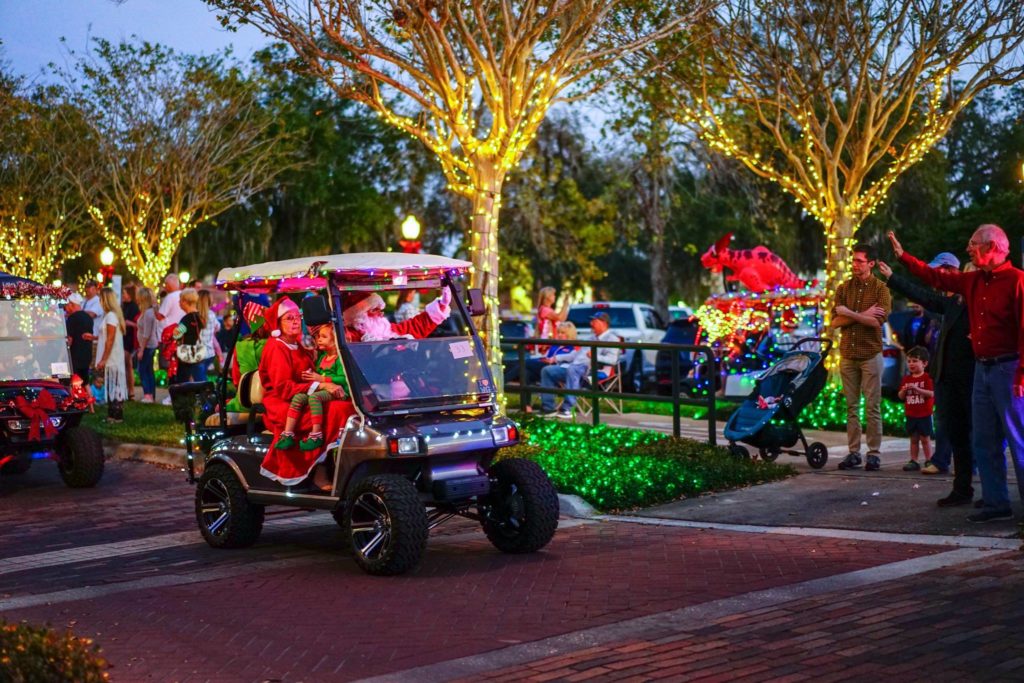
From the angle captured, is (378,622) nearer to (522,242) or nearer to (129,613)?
A: (129,613)

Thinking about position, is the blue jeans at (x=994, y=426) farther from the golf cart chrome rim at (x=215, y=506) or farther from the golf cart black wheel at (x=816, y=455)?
the golf cart chrome rim at (x=215, y=506)

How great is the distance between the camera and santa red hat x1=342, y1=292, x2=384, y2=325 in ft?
31.6

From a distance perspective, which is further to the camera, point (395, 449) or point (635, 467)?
point (635, 467)

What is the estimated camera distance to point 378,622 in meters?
7.22

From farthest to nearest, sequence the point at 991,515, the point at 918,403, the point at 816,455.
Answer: the point at 816,455 → the point at 918,403 → the point at 991,515

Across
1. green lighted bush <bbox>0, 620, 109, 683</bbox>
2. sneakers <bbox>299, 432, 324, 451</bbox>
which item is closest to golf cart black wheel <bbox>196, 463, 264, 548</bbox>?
sneakers <bbox>299, 432, 324, 451</bbox>

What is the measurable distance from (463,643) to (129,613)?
2.06m

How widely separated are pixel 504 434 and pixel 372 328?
53.4 inches

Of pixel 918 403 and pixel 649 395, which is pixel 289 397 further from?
pixel 918 403

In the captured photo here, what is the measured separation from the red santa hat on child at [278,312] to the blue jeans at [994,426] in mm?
4604

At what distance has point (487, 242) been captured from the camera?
1457 cm

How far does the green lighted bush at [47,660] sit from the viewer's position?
4.76m

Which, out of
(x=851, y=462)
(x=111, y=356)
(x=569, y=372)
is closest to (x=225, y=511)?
(x=851, y=462)

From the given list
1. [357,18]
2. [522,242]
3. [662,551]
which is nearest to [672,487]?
[662,551]
